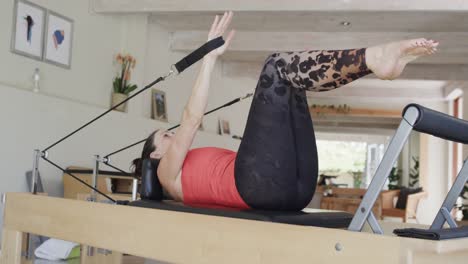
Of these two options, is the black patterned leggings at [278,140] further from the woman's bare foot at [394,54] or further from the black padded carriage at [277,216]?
the woman's bare foot at [394,54]

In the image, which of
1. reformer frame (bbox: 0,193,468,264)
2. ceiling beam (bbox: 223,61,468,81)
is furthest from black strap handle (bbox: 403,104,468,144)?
ceiling beam (bbox: 223,61,468,81)

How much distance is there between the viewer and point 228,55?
7.49m

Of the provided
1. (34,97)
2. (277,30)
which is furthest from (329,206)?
(34,97)

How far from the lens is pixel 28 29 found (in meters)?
4.17

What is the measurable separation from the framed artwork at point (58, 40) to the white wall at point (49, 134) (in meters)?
0.39

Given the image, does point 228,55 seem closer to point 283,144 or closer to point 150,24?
point 150,24

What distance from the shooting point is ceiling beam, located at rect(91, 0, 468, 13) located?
14.5 ft

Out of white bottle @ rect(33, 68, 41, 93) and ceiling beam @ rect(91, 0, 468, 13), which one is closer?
white bottle @ rect(33, 68, 41, 93)

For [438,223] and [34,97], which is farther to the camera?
[34,97]

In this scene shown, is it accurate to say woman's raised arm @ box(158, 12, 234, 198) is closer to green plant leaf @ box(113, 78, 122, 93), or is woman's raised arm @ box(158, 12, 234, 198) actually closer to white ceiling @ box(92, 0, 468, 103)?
white ceiling @ box(92, 0, 468, 103)

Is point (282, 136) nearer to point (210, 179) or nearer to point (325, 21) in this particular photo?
point (210, 179)

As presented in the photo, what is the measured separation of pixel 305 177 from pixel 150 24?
4387mm

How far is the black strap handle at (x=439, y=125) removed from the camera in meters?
1.29

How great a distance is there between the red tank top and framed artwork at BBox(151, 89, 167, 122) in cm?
381
